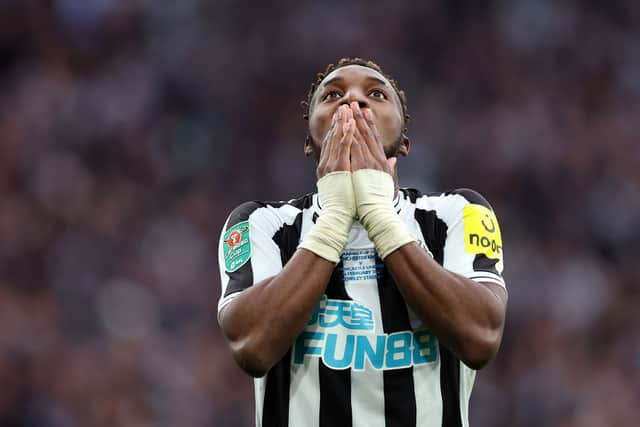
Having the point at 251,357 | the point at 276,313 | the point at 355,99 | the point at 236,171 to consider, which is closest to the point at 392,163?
the point at 355,99

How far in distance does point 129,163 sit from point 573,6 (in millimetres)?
4635

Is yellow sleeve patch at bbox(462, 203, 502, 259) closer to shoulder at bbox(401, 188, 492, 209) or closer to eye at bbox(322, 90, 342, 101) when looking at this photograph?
shoulder at bbox(401, 188, 492, 209)

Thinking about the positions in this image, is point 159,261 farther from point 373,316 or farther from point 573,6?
point 573,6

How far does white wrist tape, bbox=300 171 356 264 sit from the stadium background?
3.89 metres

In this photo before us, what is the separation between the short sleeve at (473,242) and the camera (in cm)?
230

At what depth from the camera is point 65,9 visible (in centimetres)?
743

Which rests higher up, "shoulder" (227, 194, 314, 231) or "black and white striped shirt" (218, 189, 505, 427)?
"shoulder" (227, 194, 314, 231)

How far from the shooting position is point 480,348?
2123mm

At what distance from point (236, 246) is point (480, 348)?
2.52ft

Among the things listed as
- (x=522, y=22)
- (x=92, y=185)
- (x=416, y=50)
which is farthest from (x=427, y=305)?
(x=522, y=22)

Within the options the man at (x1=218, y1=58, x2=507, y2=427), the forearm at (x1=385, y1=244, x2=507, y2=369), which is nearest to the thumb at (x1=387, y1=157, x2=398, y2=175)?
the man at (x1=218, y1=58, x2=507, y2=427)

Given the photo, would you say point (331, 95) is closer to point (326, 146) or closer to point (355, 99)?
point (355, 99)

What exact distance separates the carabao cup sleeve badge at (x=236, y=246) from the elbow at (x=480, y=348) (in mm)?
674

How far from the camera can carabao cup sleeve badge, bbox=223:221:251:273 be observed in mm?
2389
